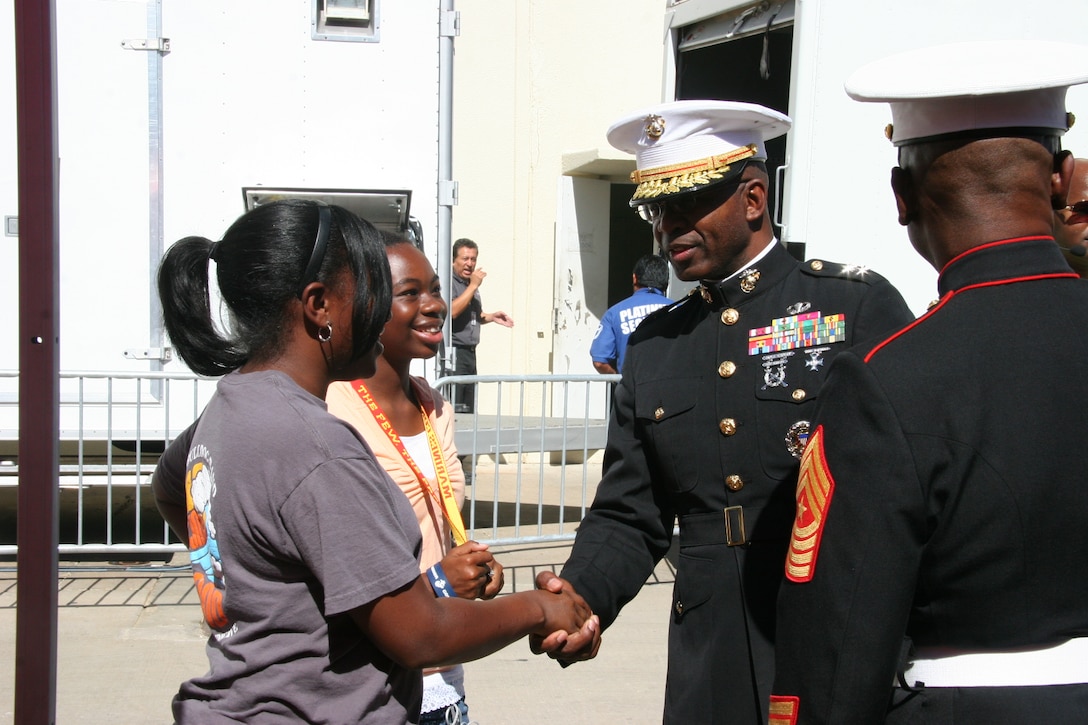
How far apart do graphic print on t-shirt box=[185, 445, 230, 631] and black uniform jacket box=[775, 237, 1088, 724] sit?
3.12 feet

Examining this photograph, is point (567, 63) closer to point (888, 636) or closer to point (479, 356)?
→ point (479, 356)

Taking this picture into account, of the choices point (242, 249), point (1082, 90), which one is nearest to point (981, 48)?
point (242, 249)

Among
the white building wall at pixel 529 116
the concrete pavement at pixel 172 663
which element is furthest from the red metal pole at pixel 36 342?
the white building wall at pixel 529 116

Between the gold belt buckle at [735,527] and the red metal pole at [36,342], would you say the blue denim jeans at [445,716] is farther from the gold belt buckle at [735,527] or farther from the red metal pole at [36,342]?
the red metal pole at [36,342]

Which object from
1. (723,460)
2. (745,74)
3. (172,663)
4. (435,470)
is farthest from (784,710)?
(745,74)

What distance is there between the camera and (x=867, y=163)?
5125 mm

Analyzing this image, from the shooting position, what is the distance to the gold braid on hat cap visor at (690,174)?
225 centimetres

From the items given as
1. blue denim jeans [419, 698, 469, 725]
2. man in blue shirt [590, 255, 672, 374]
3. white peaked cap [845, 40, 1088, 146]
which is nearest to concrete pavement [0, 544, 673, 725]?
blue denim jeans [419, 698, 469, 725]

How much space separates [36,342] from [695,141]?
1439 mm

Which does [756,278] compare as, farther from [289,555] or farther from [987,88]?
[289,555]

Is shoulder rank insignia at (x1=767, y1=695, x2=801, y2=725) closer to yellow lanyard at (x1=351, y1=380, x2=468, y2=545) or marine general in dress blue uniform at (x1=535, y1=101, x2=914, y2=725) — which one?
marine general in dress blue uniform at (x1=535, y1=101, x2=914, y2=725)

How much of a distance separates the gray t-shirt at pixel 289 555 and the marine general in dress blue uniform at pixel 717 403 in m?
0.74

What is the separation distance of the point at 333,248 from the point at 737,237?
38.6 inches

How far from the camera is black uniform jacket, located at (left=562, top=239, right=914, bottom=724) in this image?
212 cm
